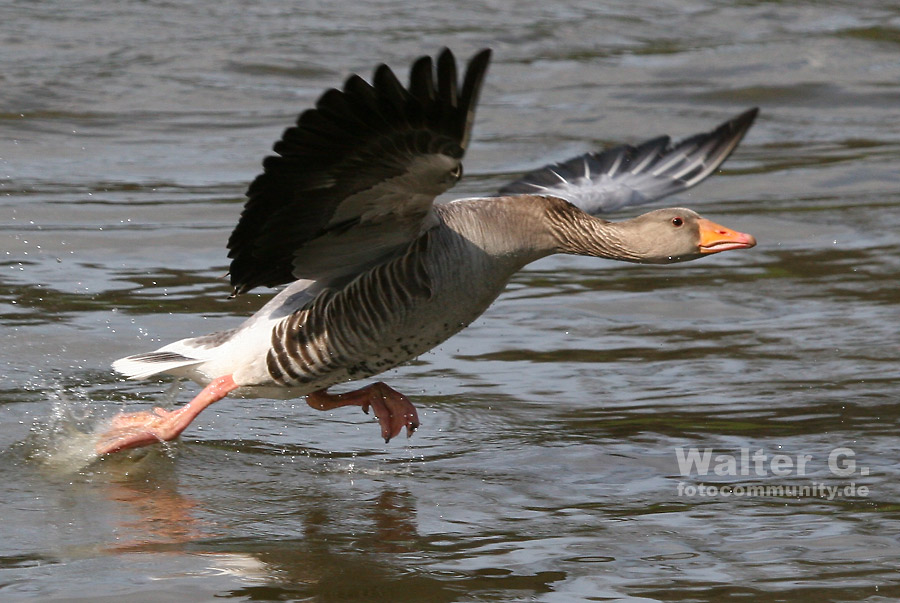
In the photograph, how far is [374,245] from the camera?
251 inches

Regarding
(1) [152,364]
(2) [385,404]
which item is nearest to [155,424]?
(1) [152,364]

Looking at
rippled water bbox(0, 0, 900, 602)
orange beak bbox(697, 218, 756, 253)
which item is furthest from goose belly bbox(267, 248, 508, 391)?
orange beak bbox(697, 218, 756, 253)

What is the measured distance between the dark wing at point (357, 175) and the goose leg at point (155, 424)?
1.82 feet

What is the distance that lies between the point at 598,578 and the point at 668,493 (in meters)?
1.21

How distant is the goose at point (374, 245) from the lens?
17.9ft

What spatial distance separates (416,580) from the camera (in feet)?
17.3

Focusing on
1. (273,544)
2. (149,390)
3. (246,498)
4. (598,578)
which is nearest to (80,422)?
(149,390)

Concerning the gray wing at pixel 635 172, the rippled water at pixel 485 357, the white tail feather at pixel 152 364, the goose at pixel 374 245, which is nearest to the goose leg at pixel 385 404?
the goose at pixel 374 245

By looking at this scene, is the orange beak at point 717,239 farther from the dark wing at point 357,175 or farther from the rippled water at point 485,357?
the dark wing at point 357,175

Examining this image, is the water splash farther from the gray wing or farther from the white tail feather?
the gray wing

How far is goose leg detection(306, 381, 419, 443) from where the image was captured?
685cm

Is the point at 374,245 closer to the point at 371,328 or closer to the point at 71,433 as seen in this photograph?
the point at 371,328

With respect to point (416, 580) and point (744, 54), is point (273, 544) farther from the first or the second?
point (744, 54)

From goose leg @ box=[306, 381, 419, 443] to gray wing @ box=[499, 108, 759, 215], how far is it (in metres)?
1.33
